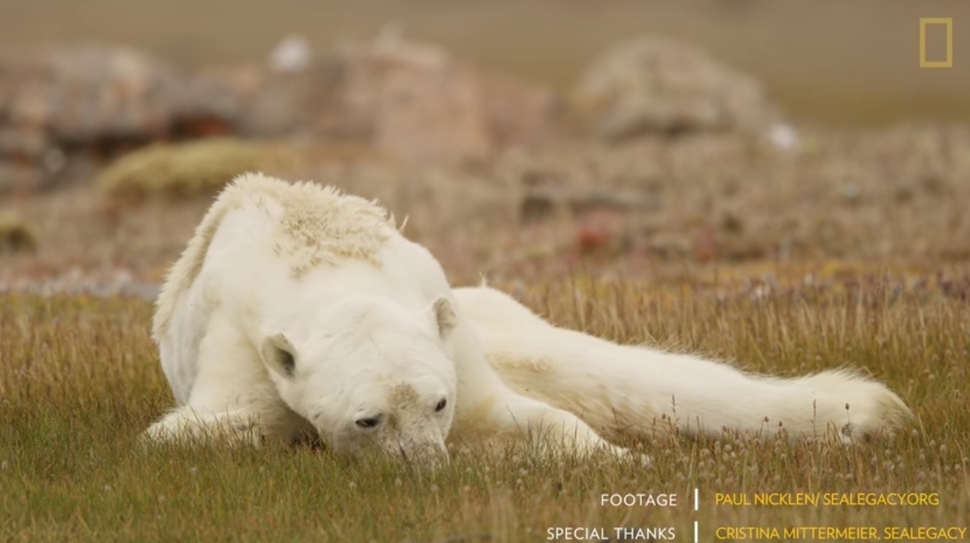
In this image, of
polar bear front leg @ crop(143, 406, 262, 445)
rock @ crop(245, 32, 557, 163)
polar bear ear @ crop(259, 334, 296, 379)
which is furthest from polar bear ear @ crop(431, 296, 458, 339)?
rock @ crop(245, 32, 557, 163)

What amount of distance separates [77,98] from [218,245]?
1352 inches

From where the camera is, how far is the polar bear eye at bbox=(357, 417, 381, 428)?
641cm

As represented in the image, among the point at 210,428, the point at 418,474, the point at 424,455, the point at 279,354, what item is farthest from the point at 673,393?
the point at 210,428

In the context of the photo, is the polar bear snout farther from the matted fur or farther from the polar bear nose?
the matted fur

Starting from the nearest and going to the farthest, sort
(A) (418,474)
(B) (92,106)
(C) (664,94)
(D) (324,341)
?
(A) (418,474)
(D) (324,341)
(B) (92,106)
(C) (664,94)

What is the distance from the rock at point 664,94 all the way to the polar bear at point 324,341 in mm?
35533

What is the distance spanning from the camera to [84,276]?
827 inches

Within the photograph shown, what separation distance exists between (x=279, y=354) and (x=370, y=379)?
60cm

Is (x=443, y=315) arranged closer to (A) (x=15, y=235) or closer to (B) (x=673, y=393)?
(B) (x=673, y=393)

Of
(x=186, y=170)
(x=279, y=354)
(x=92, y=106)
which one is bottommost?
(x=279, y=354)

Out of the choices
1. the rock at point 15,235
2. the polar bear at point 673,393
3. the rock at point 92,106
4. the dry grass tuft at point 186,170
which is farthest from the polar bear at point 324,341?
the rock at point 92,106

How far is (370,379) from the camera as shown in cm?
641

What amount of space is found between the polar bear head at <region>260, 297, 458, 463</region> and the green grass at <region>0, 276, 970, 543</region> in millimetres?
143

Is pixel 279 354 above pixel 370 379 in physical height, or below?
above
